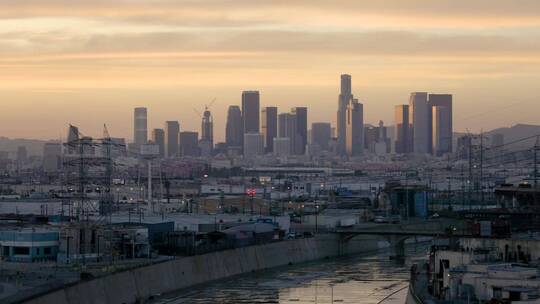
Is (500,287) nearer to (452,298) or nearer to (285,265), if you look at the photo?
(452,298)

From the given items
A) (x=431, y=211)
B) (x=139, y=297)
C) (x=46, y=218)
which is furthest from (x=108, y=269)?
(x=431, y=211)

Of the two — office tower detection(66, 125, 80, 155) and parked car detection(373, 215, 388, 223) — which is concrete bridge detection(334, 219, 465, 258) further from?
office tower detection(66, 125, 80, 155)

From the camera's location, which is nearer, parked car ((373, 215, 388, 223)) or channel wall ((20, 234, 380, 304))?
channel wall ((20, 234, 380, 304))

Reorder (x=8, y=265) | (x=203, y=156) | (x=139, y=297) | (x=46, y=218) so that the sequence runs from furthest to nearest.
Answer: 1. (x=203, y=156)
2. (x=46, y=218)
3. (x=8, y=265)
4. (x=139, y=297)

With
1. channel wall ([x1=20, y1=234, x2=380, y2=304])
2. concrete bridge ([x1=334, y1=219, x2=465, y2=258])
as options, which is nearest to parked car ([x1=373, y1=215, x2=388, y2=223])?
concrete bridge ([x1=334, y1=219, x2=465, y2=258])

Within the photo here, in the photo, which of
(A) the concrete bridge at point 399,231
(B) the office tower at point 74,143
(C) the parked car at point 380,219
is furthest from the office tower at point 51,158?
(A) the concrete bridge at point 399,231

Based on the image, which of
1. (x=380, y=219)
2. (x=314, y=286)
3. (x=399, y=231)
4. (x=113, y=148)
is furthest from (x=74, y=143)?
(x=113, y=148)
